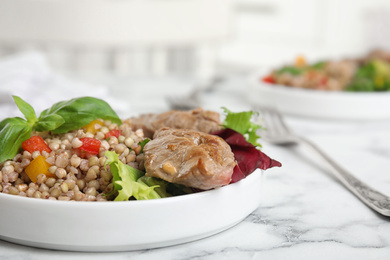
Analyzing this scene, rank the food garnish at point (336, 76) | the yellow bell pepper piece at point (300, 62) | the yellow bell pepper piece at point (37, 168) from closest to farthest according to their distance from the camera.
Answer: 1. the yellow bell pepper piece at point (37, 168)
2. the food garnish at point (336, 76)
3. the yellow bell pepper piece at point (300, 62)

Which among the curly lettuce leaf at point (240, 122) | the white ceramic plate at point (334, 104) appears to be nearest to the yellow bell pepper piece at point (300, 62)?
the white ceramic plate at point (334, 104)

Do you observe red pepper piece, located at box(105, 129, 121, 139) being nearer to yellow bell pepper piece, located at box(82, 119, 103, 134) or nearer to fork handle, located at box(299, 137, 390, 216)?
yellow bell pepper piece, located at box(82, 119, 103, 134)

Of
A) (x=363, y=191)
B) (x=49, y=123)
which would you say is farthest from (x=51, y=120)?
(x=363, y=191)

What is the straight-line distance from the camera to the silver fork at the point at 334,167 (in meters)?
1.49

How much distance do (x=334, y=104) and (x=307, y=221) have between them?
56.1 inches

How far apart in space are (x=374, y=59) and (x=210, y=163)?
2.58m

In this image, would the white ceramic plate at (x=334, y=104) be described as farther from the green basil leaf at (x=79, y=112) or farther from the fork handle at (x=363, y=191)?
the green basil leaf at (x=79, y=112)

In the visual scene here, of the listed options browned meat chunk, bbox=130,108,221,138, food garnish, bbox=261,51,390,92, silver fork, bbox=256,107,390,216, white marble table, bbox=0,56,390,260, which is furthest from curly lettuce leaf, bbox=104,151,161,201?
food garnish, bbox=261,51,390,92

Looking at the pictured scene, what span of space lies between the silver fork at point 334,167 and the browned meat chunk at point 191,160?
1.24ft

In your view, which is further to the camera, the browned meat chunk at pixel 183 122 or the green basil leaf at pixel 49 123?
the browned meat chunk at pixel 183 122

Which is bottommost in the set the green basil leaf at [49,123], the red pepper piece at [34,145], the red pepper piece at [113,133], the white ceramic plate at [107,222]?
the white ceramic plate at [107,222]

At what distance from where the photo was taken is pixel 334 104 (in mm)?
2721

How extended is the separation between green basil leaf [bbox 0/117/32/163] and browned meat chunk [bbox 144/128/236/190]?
336 mm

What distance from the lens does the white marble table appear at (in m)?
1.20
